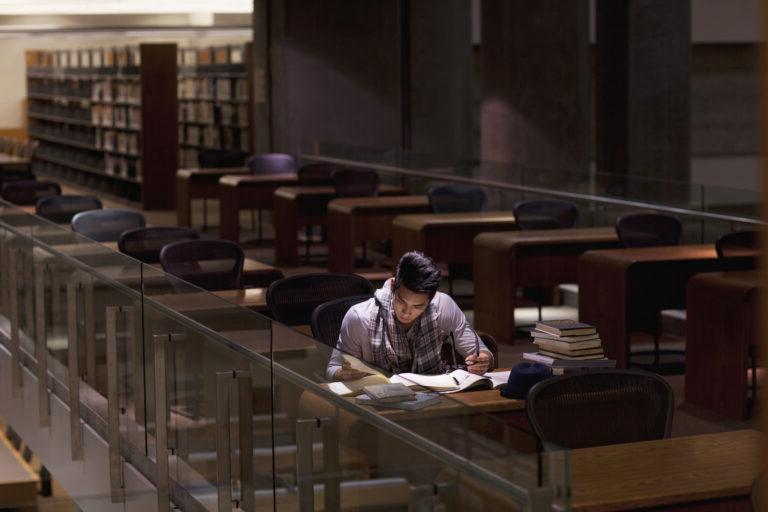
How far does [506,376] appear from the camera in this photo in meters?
5.02

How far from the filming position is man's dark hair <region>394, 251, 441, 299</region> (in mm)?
5016

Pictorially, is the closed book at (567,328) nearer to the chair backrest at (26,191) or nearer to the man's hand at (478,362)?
the man's hand at (478,362)

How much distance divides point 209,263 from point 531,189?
4471 mm

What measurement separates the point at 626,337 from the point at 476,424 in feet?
17.3

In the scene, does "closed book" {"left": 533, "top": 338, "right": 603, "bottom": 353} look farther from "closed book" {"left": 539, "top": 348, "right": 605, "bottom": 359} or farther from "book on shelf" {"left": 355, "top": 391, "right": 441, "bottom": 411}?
"book on shelf" {"left": 355, "top": 391, "right": 441, "bottom": 411}

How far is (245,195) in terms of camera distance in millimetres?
14508

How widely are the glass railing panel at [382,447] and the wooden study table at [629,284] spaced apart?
4251 mm

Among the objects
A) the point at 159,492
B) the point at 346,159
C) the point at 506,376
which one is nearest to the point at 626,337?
the point at 506,376

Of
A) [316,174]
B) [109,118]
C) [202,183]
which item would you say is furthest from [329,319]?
[109,118]

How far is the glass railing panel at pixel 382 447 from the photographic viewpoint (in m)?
2.73

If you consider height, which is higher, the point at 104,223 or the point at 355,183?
the point at 355,183

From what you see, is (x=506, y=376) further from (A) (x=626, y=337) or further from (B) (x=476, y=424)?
(A) (x=626, y=337)

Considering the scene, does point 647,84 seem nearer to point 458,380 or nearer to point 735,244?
point 735,244

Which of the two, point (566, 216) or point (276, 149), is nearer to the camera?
point (566, 216)
